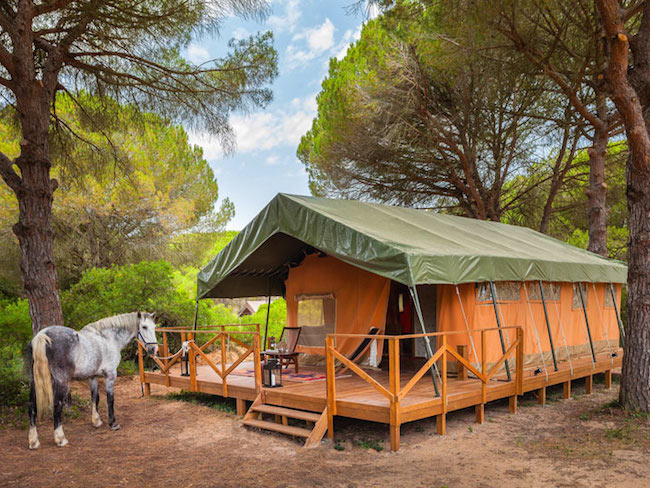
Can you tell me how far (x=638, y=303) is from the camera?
6031 millimetres

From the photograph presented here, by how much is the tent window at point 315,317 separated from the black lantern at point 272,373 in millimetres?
1726

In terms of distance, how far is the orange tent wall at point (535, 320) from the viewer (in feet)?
22.6

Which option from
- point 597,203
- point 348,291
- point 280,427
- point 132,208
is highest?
point 132,208

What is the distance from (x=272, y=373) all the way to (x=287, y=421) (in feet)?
2.54

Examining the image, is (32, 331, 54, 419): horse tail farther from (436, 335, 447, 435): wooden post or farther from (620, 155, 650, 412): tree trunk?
(620, 155, 650, 412): tree trunk

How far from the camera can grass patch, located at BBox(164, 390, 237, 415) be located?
7.02 metres

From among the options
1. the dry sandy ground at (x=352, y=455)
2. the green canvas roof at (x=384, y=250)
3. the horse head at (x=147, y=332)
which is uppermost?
Answer: the green canvas roof at (x=384, y=250)

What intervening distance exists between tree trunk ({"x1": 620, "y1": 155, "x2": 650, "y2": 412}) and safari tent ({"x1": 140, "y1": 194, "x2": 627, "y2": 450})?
1.15 metres

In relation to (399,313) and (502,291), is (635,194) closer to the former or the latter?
(502,291)

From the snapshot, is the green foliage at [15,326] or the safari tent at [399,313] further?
the green foliage at [15,326]

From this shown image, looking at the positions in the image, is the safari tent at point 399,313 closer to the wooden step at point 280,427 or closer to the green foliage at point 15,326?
the wooden step at point 280,427

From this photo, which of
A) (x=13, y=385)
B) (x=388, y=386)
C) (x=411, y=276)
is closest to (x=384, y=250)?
(x=411, y=276)

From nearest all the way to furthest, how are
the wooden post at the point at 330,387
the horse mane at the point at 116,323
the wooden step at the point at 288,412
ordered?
the wooden post at the point at 330,387 → the wooden step at the point at 288,412 → the horse mane at the point at 116,323

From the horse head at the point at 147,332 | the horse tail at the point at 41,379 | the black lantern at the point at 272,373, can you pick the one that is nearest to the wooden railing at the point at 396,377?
the black lantern at the point at 272,373
